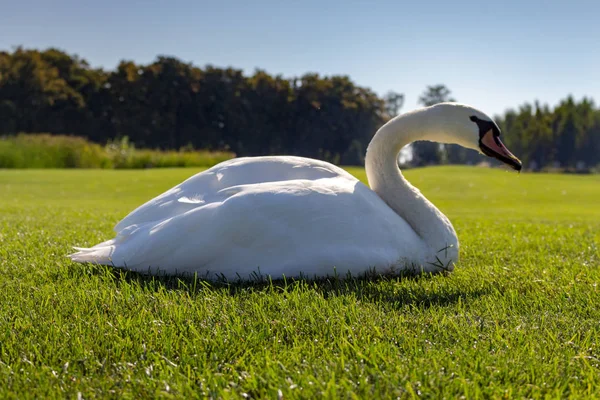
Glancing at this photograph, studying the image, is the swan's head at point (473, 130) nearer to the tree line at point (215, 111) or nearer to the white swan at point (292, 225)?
the white swan at point (292, 225)

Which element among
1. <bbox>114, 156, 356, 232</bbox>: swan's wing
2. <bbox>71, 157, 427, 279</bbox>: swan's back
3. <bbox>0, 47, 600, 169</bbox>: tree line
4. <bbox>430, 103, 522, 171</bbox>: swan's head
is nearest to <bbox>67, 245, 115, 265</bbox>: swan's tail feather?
<bbox>71, 157, 427, 279</bbox>: swan's back

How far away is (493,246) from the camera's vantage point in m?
5.43

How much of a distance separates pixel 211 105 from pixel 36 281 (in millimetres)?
47122

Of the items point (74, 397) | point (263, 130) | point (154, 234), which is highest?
point (263, 130)

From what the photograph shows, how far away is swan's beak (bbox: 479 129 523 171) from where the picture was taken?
3.83 metres

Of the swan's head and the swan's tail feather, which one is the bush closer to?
the swan's tail feather

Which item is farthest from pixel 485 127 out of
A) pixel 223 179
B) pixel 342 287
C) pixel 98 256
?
pixel 98 256

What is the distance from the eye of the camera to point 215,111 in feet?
162

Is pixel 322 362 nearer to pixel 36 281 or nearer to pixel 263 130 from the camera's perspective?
pixel 36 281

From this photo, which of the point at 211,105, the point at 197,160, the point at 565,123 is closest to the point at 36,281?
the point at 197,160

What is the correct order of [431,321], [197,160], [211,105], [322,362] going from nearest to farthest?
[322,362], [431,321], [197,160], [211,105]

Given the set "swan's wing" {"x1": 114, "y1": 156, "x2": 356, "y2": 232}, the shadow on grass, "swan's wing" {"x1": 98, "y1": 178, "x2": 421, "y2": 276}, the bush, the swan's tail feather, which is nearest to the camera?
the shadow on grass

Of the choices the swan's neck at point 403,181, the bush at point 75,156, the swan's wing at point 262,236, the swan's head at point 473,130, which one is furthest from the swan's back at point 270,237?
the bush at point 75,156

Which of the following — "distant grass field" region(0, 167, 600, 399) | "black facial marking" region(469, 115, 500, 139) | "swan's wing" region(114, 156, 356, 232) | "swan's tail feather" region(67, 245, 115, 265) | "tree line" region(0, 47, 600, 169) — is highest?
"tree line" region(0, 47, 600, 169)
